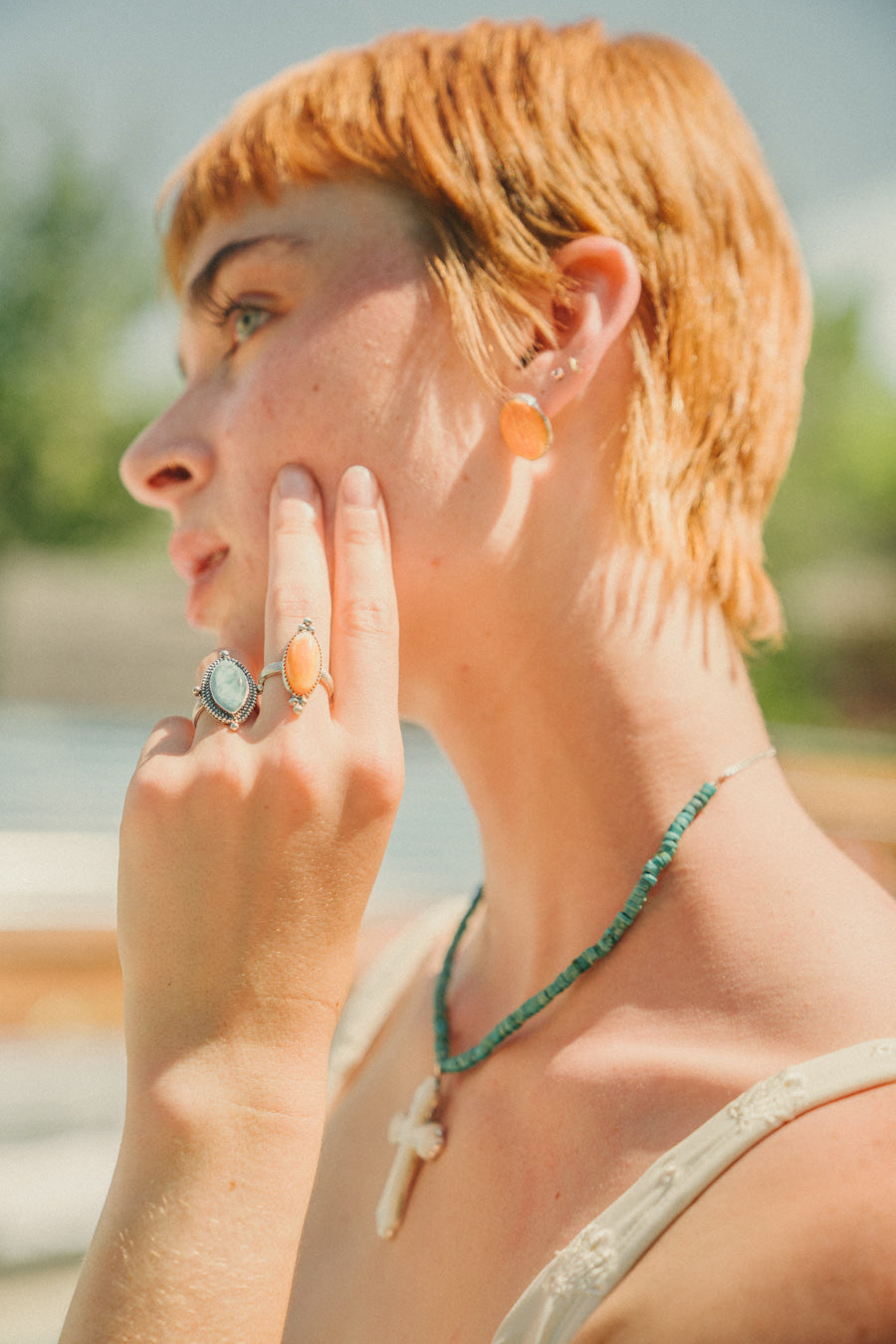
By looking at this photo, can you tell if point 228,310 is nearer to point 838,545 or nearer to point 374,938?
point 374,938

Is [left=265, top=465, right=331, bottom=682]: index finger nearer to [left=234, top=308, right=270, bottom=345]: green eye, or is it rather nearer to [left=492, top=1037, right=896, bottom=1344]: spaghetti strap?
[left=234, top=308, right=270, bottom=345]: green eye

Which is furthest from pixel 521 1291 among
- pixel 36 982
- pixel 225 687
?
pixel 36 982

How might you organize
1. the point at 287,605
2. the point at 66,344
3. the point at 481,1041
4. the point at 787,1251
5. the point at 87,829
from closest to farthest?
1. the point at 787,1251
2. the point at 287,605
3. the point at 481,1041
4. the point at 87,829
5. the point at 66,344

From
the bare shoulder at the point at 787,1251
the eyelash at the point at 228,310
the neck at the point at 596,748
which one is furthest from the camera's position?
the eyelash at the point at 228,310

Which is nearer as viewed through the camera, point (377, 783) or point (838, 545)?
point (377, 783)

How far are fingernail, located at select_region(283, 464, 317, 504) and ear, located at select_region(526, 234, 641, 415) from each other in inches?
10.1

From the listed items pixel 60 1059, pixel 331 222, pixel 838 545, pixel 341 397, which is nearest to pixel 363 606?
pixel 341 397

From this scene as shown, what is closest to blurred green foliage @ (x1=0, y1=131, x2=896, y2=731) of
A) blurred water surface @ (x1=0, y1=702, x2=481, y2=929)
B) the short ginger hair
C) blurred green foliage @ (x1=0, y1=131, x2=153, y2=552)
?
blurred green foliage @ (x1=0, y1=131, x2=153, y2=552)

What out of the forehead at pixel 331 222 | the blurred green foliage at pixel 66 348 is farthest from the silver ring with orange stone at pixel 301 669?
Answer: the blurred green foliage at pixel 66 348

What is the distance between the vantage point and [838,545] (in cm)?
1642

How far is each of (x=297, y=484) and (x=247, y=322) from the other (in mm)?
233

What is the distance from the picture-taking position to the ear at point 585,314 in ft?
3.33

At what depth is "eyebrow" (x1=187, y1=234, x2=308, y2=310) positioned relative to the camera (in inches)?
41.9

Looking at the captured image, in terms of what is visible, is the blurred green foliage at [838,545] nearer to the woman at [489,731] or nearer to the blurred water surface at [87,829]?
the blurred water surface at [87,829]
